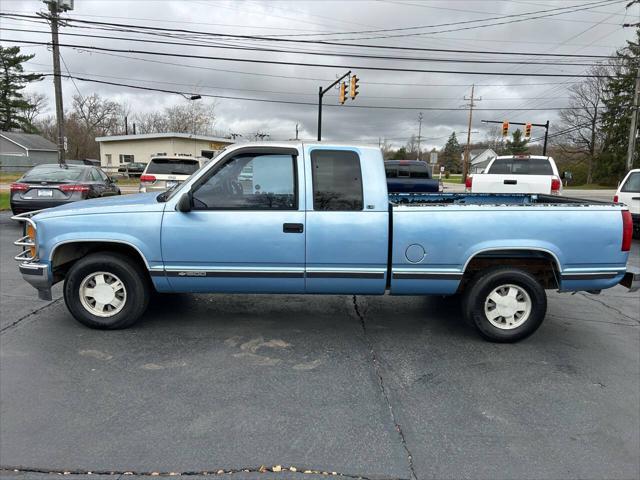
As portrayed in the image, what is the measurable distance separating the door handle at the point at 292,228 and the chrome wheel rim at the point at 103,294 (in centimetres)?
174

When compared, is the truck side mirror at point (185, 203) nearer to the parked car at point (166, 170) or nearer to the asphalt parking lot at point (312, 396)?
the asphalt parking lot at point (312, 396)

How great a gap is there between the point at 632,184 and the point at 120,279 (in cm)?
1164

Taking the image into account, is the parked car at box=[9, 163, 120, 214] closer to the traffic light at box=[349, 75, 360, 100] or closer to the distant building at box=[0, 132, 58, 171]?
the traffic light at box=[349, 75, 360, 100]

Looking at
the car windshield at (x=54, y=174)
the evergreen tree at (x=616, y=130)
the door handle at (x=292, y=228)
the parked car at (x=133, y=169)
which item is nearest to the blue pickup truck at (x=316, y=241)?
the door handle at (x=292, y=228)

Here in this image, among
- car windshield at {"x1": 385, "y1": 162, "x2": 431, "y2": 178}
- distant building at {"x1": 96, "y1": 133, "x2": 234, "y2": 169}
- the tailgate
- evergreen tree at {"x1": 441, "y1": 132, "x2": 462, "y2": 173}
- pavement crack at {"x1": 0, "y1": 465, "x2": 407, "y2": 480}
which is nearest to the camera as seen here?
pavement crack at {"x1": 0, "y1": 465, "x2": 407, "y2": 480}

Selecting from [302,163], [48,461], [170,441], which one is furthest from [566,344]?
[48,461]

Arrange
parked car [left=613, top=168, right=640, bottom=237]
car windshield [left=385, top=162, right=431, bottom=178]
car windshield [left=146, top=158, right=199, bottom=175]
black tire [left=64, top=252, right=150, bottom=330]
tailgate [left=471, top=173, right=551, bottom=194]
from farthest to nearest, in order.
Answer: car windshield [left=385, top=162, right=431, bottom=178] → car windshield [left=146, top=158, right=199, bottom=175] → tailgate [left=471, top=173, right=551, bottom=194] → parked car [left=613, top=168, right=640, bottom=237] → black tire [left=64, top=252, right=150, bottom=330]

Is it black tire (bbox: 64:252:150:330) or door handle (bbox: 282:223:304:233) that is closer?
door handle (bbox: 282:223:304:233)

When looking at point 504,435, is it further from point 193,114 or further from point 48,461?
point 193,114

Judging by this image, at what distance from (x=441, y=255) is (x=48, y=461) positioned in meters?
3.42

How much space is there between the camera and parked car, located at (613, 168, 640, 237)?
10720 mm

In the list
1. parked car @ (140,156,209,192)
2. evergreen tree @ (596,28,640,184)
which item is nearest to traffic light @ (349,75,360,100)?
parked car @ (140,156,209,192)

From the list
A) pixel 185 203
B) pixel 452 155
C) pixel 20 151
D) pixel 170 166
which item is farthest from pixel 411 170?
pixel 452 155

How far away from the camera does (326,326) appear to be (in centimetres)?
495
